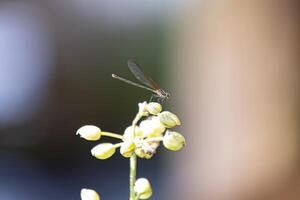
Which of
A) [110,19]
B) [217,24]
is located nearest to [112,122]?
[110,19]

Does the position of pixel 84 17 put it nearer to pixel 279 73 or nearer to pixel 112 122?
pixel 112 122

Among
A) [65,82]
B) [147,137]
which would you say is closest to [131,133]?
[147,137]

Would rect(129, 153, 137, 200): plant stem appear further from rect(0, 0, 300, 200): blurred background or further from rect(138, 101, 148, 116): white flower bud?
rect(0, 0, 300, 200): blurred background

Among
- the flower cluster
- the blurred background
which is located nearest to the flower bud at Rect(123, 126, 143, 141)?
the flower cluster

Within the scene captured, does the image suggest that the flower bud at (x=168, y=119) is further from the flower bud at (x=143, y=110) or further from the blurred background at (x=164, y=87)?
the blurred background at (x=164, y=87)

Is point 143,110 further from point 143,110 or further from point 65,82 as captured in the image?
point 65,82

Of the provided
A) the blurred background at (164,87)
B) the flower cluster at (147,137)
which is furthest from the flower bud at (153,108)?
the blurred background at (164,87)
